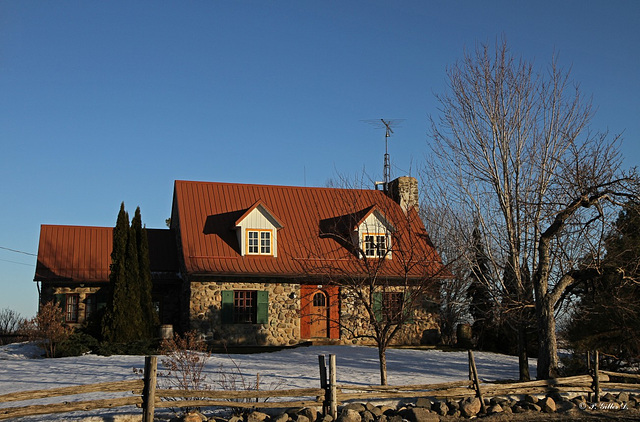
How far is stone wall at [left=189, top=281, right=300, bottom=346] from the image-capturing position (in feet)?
68.6

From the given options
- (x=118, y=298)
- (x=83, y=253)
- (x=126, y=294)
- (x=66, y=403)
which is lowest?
(x=66, y=403)

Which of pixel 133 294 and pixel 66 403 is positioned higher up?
pixel 133 294

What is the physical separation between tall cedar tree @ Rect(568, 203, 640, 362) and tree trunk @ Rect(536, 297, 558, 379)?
73 centimetres

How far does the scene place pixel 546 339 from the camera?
1264 cm

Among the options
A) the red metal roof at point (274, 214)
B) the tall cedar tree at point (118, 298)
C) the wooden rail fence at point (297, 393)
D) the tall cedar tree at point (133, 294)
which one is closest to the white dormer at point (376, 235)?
the red metal roof at point (274, 214)

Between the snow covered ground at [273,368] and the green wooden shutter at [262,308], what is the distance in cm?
197

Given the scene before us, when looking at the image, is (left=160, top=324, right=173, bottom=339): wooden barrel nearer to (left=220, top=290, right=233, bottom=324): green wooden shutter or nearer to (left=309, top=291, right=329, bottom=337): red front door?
(left=220, top=290, right=233, bottom=324): green wooden shutter

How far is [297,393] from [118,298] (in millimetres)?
9706

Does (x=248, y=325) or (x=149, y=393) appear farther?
(x=248, y=325)

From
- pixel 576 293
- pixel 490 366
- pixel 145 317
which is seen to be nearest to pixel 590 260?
pixel 576 293

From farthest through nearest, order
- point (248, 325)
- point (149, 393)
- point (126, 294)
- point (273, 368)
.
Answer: point (248, 325) → point (126, 294) → point (273, 368) → point (149, 393)

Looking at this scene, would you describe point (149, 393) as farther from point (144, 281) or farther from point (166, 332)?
point (144, 281)

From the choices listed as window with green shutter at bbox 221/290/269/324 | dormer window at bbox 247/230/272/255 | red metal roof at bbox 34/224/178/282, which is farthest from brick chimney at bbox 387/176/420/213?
red metal roof at bbox 34/224/178/282

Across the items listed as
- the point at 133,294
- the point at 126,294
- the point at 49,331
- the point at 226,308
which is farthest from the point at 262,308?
the point at 49,331
